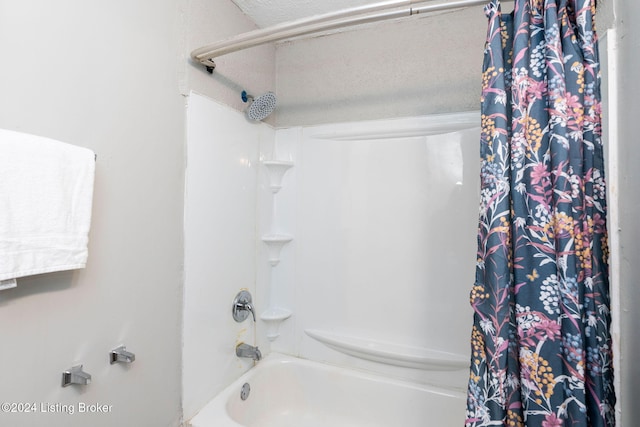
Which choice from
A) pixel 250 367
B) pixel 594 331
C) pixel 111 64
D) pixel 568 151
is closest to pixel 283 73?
pixel 111 64

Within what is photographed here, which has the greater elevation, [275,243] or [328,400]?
[275,243]

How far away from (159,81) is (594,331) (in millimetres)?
1540

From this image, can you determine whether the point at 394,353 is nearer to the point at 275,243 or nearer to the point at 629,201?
the point at 275,243

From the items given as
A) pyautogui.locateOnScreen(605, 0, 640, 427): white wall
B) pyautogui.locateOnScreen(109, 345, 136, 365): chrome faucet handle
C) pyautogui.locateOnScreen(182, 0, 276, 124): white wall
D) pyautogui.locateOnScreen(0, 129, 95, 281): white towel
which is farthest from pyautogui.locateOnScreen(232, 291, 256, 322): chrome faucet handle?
pyautogui.locateOnScreen(605, 0, 640, 427): white wall

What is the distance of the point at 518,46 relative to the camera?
0.83 metres

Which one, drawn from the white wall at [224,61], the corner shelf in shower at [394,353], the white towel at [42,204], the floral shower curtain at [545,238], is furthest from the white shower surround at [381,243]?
the white towel at [42,204]

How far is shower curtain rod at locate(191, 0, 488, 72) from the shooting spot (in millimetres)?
892

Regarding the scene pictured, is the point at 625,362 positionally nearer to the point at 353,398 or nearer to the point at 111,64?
the point at 353,398

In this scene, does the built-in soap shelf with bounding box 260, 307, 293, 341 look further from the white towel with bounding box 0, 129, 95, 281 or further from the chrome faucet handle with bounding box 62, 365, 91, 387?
the white towel with bounding box 0, 129, 95, 281

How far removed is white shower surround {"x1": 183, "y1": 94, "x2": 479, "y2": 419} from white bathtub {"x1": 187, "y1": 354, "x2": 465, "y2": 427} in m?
0.06

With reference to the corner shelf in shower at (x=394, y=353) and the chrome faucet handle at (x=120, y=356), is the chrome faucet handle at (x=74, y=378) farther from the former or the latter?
the corner shelf in shower at (x=394, y=353)

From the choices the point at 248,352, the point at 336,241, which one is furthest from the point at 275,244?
the point at 248,352

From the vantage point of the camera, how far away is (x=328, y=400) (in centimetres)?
171

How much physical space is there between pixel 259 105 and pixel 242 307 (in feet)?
3.48
